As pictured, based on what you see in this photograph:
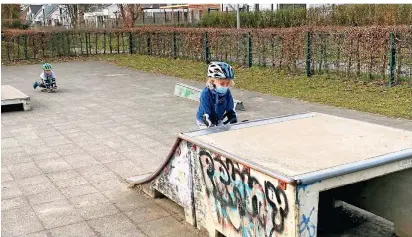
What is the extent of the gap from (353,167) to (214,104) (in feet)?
6.15

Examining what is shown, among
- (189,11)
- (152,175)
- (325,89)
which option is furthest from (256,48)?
(189,11)

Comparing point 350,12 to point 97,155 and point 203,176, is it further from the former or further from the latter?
point 203,176

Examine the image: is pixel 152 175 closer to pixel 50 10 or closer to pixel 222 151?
pixel 222 151

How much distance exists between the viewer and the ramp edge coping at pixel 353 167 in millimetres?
3227

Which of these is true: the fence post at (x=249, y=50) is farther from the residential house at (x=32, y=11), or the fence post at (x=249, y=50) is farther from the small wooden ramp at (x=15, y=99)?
the residential house at (x=32, y=11)

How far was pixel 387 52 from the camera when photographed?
12664mm

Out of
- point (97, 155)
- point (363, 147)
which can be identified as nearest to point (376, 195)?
point (363, 147)

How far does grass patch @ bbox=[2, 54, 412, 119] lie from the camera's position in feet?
34.5

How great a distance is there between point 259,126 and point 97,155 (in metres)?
3.21

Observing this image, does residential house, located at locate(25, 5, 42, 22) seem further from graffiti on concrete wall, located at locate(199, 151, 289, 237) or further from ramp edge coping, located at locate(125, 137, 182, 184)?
graffiti on concrete wall, located at locate(199, 151, 289, 237)

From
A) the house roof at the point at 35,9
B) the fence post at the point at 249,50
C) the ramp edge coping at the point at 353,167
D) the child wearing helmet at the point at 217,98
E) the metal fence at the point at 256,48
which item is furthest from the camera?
the house roof at the point at 35,9

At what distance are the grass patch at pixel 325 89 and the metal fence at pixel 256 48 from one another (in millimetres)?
411

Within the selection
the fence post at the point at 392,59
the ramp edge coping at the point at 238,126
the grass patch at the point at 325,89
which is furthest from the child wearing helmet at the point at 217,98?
the fence post at the point at 392,59

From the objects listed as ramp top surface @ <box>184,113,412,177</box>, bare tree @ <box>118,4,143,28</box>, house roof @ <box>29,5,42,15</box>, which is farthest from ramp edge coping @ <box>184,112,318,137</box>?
house roof @ <box>29,5,42,15</box>
